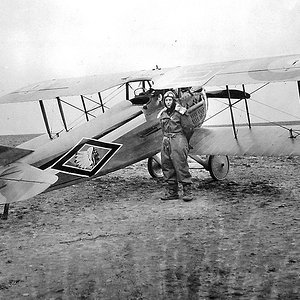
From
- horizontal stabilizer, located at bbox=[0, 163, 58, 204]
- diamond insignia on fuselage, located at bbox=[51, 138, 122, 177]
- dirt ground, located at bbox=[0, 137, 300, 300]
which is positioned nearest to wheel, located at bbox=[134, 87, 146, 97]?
diamond insignia on fuselage, located at bbox=[51, 138, 122, 177]

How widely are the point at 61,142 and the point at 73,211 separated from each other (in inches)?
41.7

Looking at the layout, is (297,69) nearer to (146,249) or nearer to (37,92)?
(146,249)

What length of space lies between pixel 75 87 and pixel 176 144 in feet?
10.7

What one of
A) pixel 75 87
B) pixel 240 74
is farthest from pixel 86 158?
pixel 75 87

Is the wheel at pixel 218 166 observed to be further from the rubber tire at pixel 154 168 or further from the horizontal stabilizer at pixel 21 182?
the horizontal stabilizer at pixel 21 182

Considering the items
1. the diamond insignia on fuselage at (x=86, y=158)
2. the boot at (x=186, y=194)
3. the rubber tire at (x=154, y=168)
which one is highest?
the diamond insignia on fuselage at (x=86, y=158)

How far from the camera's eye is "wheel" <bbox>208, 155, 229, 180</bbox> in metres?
8.76

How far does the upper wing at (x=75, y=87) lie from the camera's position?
29.2 ft

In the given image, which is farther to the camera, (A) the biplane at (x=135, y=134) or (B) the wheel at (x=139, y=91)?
(B) the wheel at (x=139, y=91)

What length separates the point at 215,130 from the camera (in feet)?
28.9

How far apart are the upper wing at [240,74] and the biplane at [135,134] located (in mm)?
14

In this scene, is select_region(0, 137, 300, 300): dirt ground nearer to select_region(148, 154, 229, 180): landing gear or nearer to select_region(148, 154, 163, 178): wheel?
select_region(148, 154, 229, 180): landing gear

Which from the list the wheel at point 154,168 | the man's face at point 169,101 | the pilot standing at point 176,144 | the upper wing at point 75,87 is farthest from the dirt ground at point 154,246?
the upper wing at point 75,87

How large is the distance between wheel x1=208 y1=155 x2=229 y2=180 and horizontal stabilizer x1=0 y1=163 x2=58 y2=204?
4.14 meters
